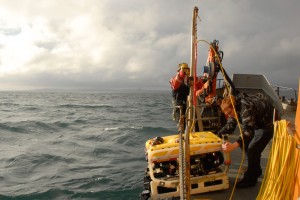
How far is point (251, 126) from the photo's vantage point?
4363mm

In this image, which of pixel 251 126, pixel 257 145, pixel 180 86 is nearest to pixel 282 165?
pixel 251 126

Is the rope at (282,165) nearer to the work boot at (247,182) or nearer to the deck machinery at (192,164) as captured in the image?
the deck machinery at (192,164)

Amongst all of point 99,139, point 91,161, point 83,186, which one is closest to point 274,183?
point 83,186

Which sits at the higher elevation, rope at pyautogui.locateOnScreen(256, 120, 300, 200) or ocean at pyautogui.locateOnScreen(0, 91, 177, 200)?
rope at pyautogui.locateOnScreen(256, 120, 300, 200)

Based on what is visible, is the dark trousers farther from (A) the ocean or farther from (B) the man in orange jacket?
(A) the ocean

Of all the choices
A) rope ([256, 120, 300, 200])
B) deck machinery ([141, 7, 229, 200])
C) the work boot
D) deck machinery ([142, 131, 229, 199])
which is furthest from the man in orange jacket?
rope ([256, 120, 300, 200])

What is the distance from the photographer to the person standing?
437 centimetres

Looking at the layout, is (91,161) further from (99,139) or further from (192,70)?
(192,70)

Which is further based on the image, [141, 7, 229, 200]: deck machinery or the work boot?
the work boot

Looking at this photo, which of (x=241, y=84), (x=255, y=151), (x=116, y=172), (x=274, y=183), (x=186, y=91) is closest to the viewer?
(x=274, y=183)

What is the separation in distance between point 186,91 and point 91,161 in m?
5.30

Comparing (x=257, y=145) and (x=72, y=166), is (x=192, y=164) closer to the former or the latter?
(x=257, y=145)

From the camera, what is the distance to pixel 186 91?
25.4ft

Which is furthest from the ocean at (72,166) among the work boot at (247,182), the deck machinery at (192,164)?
the work boot at (247,182)
